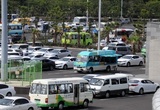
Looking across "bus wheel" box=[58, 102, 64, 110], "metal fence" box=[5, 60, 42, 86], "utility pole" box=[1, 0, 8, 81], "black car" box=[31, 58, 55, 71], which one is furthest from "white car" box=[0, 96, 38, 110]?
"black car" box=[31, 58, 55, 71]

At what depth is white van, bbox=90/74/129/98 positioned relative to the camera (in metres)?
32.2

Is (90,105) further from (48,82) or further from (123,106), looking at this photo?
(48,82)

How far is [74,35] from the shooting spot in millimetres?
69500

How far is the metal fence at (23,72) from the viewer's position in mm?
34625

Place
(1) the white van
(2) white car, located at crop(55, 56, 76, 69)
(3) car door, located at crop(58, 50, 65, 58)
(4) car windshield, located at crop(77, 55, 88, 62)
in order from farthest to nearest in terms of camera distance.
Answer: (3) car door, located at crop(58, 50, 65, 58)
(2) white car, located at crop(55, 56, 76, 69)
(4) car windshield, located at crop(77, 55, 88, 62)
(1) the white van

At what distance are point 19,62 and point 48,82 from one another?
10.2 meters

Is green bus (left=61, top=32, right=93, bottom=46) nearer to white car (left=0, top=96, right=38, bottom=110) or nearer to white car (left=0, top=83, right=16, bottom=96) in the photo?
white car (left=0, top=83, right=16, bottom=96)

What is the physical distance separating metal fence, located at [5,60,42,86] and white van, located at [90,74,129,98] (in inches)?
165

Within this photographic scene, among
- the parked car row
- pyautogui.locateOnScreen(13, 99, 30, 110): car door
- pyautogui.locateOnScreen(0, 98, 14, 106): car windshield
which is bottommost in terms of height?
the parked car row

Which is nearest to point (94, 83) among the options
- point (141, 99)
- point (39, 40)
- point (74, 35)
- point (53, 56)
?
point (141, 99)

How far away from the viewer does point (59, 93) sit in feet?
88.6

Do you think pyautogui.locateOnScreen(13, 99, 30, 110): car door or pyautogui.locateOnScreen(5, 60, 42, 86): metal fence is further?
pyautogui.locateOnScreen(5, 60, 42, 86): metal fence

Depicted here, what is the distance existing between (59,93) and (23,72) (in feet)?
27.3

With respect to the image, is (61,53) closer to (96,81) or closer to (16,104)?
(96,81)
